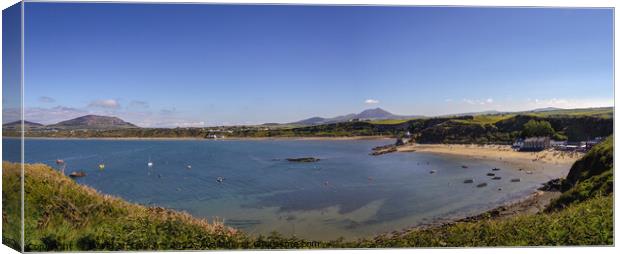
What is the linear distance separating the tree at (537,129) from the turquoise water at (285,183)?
465 millimetres

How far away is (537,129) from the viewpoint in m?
5.38

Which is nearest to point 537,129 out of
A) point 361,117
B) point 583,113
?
point 583,113

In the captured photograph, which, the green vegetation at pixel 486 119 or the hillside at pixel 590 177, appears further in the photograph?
the green vegetation at pixel 486 119

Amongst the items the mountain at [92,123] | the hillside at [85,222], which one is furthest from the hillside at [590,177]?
the mountain at [92,123]

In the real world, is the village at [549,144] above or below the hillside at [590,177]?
above

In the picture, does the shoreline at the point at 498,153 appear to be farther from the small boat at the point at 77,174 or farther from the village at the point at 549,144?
the small boat at the point at 77,174

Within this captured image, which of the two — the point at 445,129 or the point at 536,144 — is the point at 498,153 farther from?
the point at 445,129

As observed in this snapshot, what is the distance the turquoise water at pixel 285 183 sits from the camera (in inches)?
196

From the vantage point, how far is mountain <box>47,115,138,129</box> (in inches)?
195

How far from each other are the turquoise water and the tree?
0.46 metres

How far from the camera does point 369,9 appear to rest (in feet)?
15.8

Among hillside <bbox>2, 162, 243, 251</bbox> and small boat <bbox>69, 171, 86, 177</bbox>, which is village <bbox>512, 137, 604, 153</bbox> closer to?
hillside <bbox>2, 162, 243, 251</bbox>

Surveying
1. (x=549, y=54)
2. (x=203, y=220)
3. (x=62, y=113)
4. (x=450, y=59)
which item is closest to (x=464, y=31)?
(x=450, y=59)

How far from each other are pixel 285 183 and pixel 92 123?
2.37 metres
